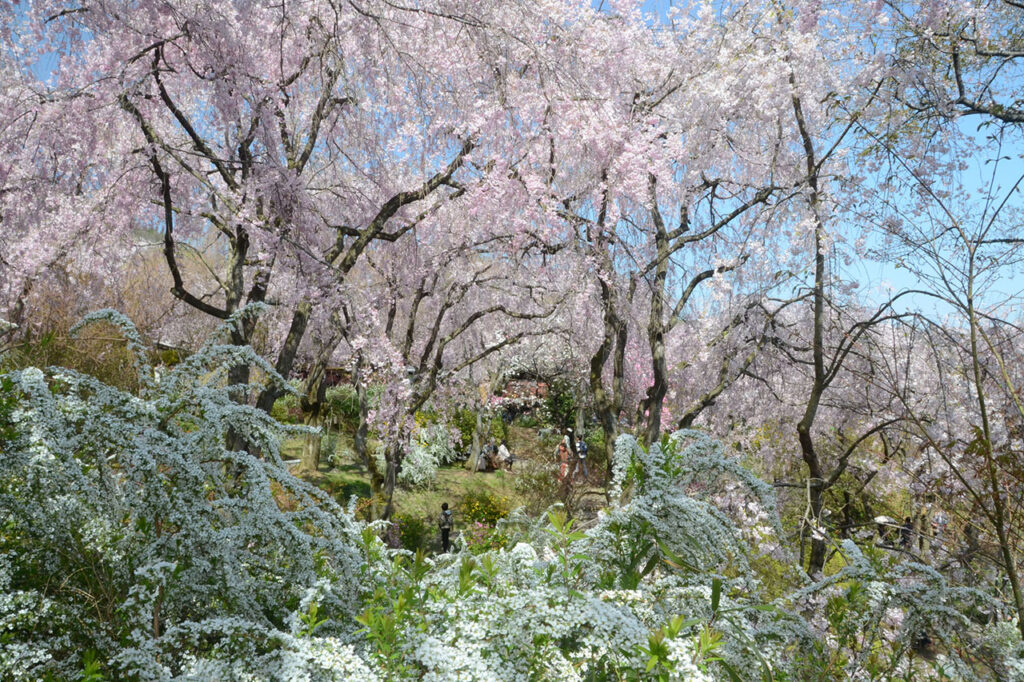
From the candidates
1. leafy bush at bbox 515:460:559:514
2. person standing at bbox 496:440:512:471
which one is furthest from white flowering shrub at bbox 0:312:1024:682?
person standing at bbox 496:440:512:471

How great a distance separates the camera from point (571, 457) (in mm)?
15844

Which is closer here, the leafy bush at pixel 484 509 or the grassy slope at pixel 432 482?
the leafy bush at pixel 484 509

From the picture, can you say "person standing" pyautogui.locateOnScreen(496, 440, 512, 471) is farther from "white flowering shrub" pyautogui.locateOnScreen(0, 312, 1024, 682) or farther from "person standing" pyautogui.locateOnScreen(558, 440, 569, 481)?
"white flowering shrub" pyautogui.locateOnScreen(0, 312, 1024, 682)

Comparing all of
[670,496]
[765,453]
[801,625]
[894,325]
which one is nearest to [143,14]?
[670,496]

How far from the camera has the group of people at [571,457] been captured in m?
12.9

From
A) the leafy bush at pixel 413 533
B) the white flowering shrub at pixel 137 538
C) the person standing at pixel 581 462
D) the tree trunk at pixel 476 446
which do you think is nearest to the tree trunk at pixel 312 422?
the leafy bush at pixel 413 533

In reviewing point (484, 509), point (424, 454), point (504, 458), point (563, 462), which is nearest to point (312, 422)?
point (424, 454)

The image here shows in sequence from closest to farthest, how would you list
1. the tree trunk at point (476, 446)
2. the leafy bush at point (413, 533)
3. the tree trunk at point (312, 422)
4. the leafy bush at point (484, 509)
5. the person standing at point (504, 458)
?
the leafy bush at point (413, 533) → the leafy bush at point (484, 509) → the tree trunk at point (312, 422) → the tree trunk at point (476, 446) → the person standing at point (504, 458)

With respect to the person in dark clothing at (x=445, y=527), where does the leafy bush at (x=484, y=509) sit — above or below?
above

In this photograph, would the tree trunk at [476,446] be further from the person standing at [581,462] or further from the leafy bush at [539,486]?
the leafy bush at [539,486]

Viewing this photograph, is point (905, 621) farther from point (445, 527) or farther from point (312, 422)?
point (312, 422)

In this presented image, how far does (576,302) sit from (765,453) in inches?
180

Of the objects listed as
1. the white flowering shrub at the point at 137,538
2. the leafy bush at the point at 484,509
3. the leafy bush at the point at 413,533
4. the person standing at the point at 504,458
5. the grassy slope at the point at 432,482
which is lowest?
the white flowering shrub at the point at 137,538

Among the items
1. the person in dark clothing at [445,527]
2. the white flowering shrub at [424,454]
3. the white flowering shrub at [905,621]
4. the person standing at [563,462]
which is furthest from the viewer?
the white flowering shrub at [424,454]
